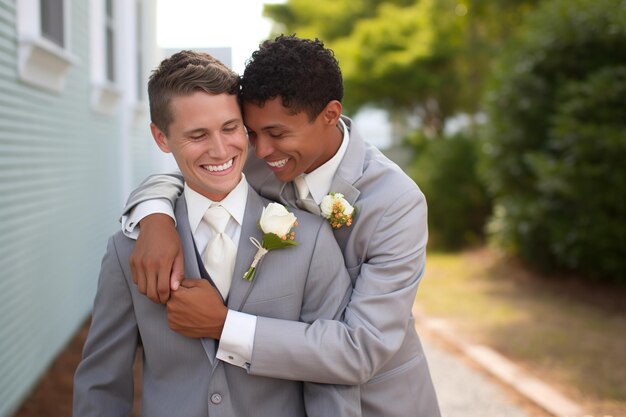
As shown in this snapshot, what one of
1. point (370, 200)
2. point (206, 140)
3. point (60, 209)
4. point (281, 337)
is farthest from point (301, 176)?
point (60, 209)

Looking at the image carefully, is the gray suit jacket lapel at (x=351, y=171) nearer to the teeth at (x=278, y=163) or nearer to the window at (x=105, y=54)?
the teeth at (x=278, y=163)

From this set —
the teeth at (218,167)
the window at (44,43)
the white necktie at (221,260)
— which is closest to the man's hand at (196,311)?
the white necktie at (221,260)

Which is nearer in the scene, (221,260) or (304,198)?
(221,260)

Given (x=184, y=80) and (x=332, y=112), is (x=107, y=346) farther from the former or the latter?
(x=332, y=112)

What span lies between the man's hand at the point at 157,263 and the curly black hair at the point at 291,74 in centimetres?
55

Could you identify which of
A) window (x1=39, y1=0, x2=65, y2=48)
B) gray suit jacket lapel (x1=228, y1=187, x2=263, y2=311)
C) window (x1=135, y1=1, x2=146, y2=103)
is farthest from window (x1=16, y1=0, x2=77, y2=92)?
window (x1=135, y1=1, x2=146, y2=103)

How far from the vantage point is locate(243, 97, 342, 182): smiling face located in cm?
245

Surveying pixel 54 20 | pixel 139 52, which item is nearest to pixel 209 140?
pixel 54 20

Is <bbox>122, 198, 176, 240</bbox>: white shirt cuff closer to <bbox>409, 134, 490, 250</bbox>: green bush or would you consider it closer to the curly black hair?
the curly black hair

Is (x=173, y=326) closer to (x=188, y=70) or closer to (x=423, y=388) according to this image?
(x=188, y=70)

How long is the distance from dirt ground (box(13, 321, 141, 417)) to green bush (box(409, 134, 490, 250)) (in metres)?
8.10

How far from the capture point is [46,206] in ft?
18.7

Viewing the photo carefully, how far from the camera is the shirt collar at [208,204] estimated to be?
92.1 inches

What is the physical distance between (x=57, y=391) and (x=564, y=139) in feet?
19.3
